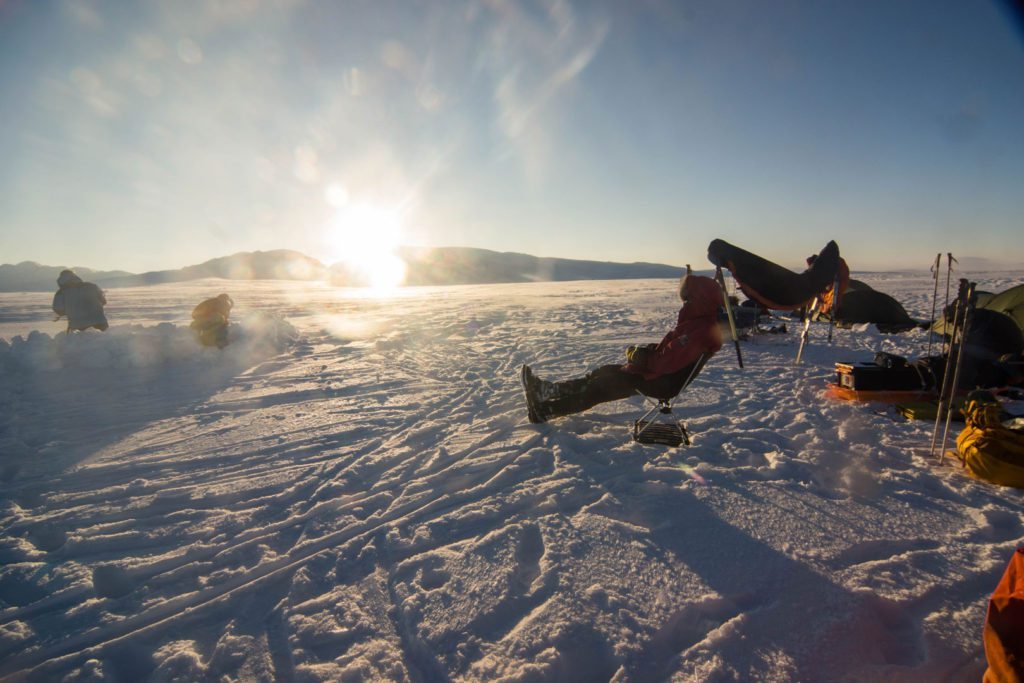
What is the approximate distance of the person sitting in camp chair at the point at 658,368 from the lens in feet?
14.5

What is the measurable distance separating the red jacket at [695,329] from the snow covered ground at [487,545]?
0.88m

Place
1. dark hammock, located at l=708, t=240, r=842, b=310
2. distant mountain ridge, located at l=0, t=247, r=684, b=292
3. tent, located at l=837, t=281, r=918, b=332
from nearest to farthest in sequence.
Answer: dark hammock, located at l=708, t=240, r=842, b=310, tent, located at l=837, t=281, r=918, b=332, distant mountain ridge, located at l=0, t=247, r=684, b=292

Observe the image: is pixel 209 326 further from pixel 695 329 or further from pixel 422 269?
pixel 422 269

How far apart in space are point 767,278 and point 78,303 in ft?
40.8

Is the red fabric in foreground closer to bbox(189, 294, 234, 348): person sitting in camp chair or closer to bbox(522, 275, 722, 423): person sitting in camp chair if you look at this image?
bbox(522, 275, 722, 423): person sitting in camp chair

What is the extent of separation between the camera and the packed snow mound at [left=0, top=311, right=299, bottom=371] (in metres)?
7.82

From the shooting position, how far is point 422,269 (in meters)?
85.7

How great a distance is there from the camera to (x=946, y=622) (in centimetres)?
220

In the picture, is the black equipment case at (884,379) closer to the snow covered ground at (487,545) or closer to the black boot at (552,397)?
the snow covered ground at (487,545)

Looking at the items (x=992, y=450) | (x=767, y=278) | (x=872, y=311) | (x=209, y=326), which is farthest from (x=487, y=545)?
(x=872, y=311)

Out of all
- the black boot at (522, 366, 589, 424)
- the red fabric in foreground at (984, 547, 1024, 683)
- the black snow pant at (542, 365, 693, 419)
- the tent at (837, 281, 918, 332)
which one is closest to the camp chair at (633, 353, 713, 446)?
the black snow pant at (542, 365, 693, 419)

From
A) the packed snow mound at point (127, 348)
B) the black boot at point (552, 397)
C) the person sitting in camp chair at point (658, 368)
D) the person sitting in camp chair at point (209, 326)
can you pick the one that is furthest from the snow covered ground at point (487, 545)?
the person sitting in camp chair at point (209, 326)

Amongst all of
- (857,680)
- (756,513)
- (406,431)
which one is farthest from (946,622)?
(406,431)

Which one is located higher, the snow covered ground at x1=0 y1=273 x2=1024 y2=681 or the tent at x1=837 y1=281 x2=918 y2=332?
the tent at x1=837 y1=281 x2=918 y2=332
